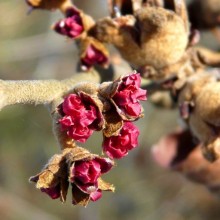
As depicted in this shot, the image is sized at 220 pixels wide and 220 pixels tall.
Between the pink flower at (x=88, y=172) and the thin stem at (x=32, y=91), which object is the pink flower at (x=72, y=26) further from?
the pink flower at (x=88, y=172)

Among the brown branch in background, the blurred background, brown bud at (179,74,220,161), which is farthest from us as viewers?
the blurred background

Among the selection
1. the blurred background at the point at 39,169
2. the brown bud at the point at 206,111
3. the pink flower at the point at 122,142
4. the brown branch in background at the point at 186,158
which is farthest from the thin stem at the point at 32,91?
the blurred background at the point at 39,169

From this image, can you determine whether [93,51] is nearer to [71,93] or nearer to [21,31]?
[71,93]

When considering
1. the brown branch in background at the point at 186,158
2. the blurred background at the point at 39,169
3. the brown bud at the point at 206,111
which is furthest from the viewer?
the blurred background at the point at 39,169

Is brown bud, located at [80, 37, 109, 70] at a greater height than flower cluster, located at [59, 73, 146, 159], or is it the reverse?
flower cluster, located at [59, 73, 146, 159]

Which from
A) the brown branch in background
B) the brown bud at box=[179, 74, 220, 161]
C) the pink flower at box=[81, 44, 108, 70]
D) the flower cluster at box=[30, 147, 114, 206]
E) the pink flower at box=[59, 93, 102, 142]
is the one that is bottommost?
the brown branch in background

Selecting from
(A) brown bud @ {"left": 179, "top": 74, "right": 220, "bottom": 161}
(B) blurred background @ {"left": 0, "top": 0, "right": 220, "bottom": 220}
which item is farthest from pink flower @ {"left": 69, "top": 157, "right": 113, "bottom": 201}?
(B) blurred background @ {"left": 0, "top": 0, "right": 220, "bottom": 220}

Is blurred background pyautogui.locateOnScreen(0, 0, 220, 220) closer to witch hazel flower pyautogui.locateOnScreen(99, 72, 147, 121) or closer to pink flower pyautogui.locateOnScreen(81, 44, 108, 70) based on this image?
pink flower pyautogui.locateOnScreen(81, 44, 108, 70)
